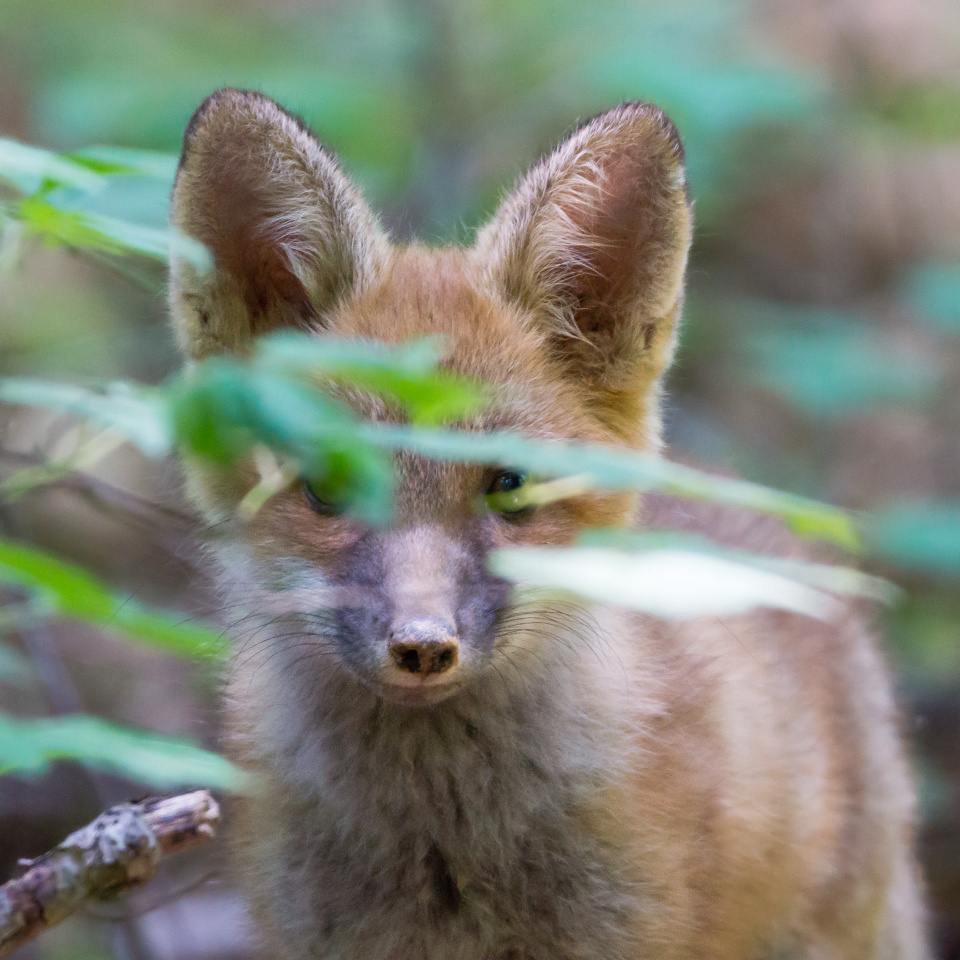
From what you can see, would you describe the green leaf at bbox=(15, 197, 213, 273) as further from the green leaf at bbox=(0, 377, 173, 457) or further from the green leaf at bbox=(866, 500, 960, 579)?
the green leaf at bbox=(866, 500, 960, 579)

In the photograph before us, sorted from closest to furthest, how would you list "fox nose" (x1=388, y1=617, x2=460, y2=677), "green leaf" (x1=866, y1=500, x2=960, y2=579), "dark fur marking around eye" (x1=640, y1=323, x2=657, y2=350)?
1. "fox nose" (x1=388, y1=617, x2=460, y2=677)
2. "dark fur marking around eye" (x1=640, y1=323, x2=657, y2=350)
3. "green leaf" (x1=866, y1=500, x2=960, y2=579)

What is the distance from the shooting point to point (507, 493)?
2746 millimetres

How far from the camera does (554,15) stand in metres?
6.80

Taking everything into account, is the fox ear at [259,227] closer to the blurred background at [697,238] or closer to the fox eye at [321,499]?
the fox eye at [321,499]

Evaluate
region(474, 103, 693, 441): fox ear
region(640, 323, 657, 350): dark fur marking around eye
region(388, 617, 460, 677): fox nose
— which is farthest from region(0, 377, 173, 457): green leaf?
region(640, 323, 657, 350): dark fur marking around eye

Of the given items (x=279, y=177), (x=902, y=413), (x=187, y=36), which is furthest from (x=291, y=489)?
(x=902, y=413)

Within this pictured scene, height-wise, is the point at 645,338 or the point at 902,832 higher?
the point at 645,338

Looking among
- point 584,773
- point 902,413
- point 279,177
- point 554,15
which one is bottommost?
point 584,773

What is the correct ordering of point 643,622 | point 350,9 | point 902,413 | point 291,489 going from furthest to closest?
point 902,413 → point 350,9 → point 643,622 → point 291,489

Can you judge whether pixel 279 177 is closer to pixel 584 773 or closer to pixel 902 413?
pixel 584 773

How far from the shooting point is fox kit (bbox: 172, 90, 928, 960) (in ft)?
9.23

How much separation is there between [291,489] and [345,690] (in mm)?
555

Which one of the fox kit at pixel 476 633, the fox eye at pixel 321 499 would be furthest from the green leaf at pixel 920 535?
the fox eye at pixel 321 499

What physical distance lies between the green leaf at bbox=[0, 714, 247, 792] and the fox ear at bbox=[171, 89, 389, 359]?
1.27 meters
